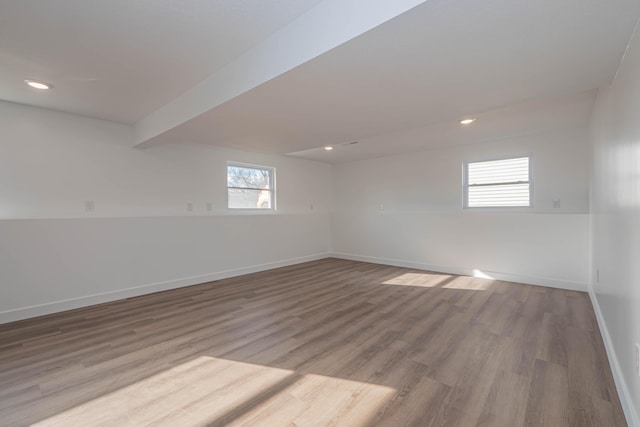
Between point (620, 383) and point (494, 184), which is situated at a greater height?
point (494, 184)

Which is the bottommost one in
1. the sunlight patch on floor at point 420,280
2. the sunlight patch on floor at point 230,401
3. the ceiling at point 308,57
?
the sunlight patch on floor at point 230,401

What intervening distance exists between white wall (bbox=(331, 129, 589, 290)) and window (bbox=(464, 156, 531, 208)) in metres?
0.12

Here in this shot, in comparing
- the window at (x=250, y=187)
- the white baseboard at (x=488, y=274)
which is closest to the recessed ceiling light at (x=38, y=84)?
the window at (x=250, y=187)

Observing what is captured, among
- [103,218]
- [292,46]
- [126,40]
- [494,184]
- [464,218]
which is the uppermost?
[126,40]

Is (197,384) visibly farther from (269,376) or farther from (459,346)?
(459,346)

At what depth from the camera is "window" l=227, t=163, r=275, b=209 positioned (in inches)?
201

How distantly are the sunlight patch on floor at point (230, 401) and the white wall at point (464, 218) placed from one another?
3.70m

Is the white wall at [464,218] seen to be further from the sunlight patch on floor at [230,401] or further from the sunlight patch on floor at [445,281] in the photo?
the sunlight patch on floor at [230,401]

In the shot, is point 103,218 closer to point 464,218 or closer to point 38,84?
point 38,84

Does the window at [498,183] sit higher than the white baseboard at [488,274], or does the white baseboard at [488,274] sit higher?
the window at [498,183]

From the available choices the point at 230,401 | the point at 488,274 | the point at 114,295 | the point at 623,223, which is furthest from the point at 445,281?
the point at 114,295

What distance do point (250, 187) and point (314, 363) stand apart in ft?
12.8

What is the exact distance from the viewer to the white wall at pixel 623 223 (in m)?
1.44

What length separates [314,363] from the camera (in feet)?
6.95
